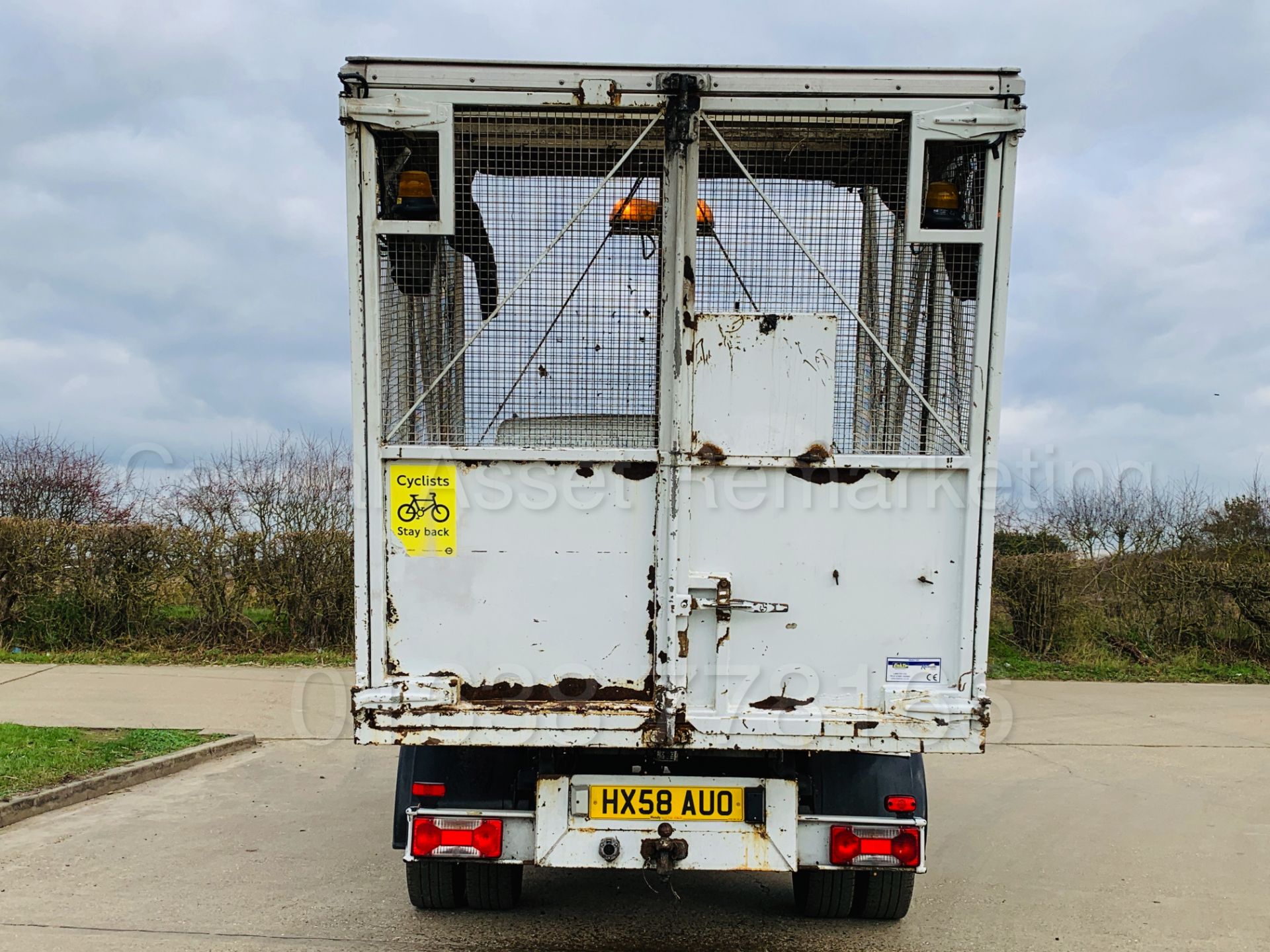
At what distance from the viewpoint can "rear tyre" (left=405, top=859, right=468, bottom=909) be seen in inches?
160

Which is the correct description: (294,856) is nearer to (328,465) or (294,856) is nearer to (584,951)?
(584,951)

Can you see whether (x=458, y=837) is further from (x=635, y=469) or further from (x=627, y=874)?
(x=627, y=874)

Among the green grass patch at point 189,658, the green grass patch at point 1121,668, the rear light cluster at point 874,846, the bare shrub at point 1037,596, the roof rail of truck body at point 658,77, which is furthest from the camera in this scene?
the bare shrub at point 1037,596

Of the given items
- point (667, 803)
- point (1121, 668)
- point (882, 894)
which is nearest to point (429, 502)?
point (667, 803)

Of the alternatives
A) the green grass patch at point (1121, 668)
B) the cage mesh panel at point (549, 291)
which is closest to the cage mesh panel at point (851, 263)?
the cage mesh panel at point (549, 291)

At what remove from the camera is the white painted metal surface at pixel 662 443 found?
133 inches

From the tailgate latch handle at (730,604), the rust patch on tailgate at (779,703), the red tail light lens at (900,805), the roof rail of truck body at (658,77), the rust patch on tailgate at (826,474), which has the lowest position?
the red tail light lens at (900,805)

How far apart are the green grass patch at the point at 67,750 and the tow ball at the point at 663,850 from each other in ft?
12.9

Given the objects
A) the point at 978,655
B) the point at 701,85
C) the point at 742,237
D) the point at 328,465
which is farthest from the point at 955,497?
the point at 328,465

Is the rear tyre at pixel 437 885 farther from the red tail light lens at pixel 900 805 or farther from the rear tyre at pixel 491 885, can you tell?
the red tail light lens at pixel 900 805

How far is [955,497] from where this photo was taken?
345cm

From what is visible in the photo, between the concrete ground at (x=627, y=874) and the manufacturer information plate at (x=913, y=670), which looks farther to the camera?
the concrete ground at (x=627, y=874)

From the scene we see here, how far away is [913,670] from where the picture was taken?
136 inches

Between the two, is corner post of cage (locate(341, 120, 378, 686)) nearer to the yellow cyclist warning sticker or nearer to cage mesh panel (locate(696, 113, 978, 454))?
the yellow cyclist warning sticker
